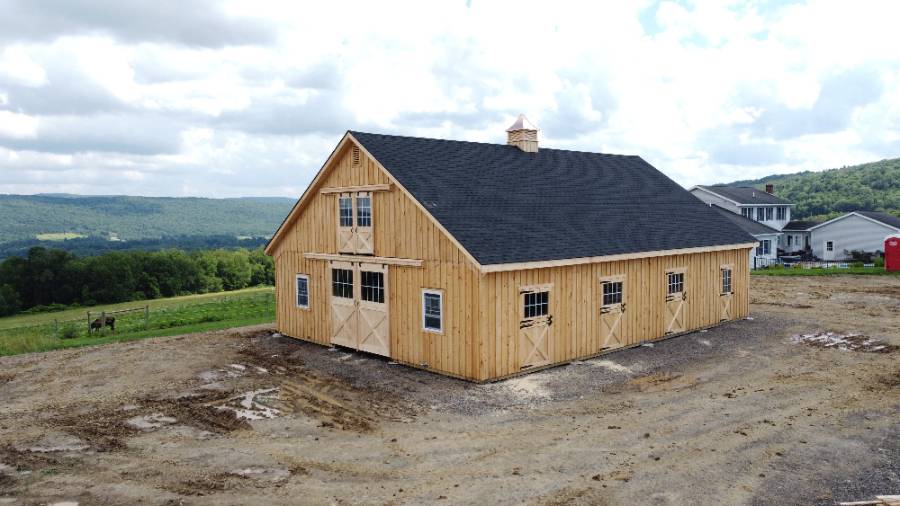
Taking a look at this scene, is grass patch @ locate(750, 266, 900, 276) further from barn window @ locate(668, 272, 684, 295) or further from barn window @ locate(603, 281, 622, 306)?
barn window @ locate(603, 281, 622, 306)

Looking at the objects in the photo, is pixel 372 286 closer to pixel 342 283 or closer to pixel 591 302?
pixel 342 283

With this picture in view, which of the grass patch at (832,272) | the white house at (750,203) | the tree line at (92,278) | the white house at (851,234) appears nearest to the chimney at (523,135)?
the grass patch at (832,272)

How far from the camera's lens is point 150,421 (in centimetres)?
1343

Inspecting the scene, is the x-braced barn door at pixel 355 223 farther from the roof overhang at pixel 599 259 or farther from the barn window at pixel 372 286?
the roof overhang at pixel 599 259

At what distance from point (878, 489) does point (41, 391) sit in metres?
17.9

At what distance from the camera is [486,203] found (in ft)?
60.5

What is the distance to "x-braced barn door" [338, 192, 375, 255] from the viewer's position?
62.2 feet

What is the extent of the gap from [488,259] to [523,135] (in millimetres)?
9417

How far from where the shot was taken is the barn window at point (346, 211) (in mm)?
19656

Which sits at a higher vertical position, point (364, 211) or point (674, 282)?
point (364, 211)

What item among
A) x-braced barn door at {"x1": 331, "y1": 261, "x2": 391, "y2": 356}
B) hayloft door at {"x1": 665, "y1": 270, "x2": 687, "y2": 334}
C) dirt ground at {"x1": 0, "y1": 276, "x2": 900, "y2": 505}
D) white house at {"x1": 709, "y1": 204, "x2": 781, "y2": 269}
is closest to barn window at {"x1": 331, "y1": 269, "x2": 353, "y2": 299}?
x-braced barn door at {"x1": 331, "y1": 261, "x2": 391, "y2": 356}

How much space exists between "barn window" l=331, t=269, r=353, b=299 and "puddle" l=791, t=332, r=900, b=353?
14.2m

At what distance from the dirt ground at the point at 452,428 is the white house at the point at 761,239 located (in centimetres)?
3254

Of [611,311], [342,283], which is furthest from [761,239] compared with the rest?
[342,283]
